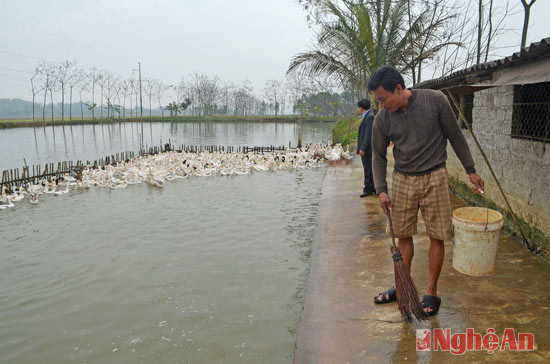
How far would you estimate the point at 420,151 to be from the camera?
2.67 metres

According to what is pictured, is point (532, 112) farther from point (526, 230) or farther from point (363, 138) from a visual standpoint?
point (363, 138)

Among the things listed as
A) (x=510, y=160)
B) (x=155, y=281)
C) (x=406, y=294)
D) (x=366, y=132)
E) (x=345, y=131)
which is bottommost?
(x=155, y=281)

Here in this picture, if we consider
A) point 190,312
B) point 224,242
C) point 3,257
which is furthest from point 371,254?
point 3,257

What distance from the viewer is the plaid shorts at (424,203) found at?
2.67m

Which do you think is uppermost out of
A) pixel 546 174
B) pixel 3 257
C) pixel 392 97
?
pixel 392 97

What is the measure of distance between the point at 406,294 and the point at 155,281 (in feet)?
11.5

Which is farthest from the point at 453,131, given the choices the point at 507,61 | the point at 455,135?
the point at 507,61

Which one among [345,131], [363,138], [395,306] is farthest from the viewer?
[345,131]

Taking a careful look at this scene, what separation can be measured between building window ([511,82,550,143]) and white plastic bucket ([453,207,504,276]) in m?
1.81

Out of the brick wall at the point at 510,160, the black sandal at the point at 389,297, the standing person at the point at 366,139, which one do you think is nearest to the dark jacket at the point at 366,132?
the standing person at the point at 366,139

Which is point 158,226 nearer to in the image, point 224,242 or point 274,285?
point 224,242

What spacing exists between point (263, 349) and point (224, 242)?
3.17 meters

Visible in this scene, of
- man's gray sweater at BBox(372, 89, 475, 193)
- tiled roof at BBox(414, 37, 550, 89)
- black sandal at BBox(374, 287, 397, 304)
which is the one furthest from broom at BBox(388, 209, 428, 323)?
tiled roof at BBox(414, 37, 550, 89)

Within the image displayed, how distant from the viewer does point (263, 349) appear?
11.2 ft
